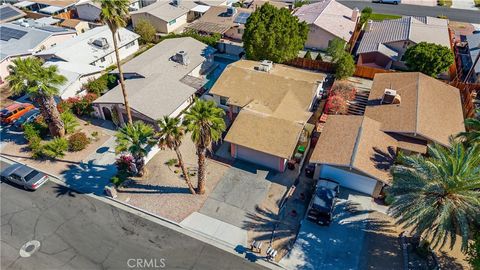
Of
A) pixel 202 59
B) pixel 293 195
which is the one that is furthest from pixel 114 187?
pixel 202 59

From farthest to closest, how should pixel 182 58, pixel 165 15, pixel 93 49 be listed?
pixel 165 15 → pixel 93 49 → pixel 182 58

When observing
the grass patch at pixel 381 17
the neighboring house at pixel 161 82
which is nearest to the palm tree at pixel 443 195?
the neighboring house at pixel 161 82

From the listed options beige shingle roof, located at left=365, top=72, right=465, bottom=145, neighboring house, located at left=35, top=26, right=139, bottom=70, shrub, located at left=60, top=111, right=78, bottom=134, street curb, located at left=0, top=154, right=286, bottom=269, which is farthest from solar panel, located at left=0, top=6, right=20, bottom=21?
beige shingle roof, located at left=365, top=72, right=465, bottom=145

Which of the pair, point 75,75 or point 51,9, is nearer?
point 75,75

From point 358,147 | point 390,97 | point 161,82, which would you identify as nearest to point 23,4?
point 161,82

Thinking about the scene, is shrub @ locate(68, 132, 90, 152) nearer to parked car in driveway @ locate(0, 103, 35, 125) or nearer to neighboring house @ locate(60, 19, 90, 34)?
parked car in driveway @ locate(0, 103, 35, 125)

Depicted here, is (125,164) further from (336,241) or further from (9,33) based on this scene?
(9,33)
